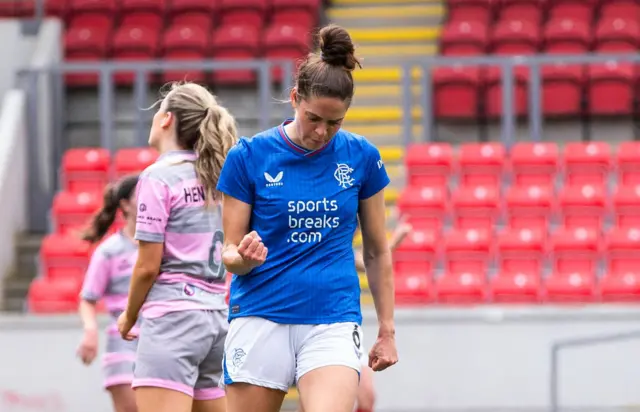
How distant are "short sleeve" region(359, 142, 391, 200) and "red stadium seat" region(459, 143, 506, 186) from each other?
24.8 feet

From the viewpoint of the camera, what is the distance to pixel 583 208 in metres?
12.0

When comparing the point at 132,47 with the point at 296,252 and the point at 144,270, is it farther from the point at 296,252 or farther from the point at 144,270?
the point at 296,252

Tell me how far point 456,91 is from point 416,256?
111 inches

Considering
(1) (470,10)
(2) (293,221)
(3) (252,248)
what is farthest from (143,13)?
(3) (252,248)

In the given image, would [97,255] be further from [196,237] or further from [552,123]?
[552,123]

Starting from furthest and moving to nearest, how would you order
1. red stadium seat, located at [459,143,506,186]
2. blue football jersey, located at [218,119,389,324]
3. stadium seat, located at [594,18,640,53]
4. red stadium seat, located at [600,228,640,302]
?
1. stadium seat, located at [594,18,640,53]
2. red stadium seat, located at [459,143,506,186]
3. red stadium seat, located at [600,228,640,302]
4. blue football jersey, located at [218,119,389,324]

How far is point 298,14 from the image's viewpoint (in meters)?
15.3

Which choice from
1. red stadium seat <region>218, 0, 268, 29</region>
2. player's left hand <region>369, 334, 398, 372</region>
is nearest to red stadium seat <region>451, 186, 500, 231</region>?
red stadium seat <region>218, 0, 268, 29</region>

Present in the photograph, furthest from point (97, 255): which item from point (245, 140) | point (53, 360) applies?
point (53, 360)

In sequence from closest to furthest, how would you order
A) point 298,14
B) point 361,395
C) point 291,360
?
1. point 291,360
2. point 361,395
3. point 298,14

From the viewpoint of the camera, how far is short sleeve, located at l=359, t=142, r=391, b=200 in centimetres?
495

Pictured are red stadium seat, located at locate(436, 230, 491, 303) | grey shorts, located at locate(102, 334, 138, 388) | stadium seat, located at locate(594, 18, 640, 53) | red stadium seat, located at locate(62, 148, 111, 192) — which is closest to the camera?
grey shorts, located at locate(102, 334, 138, 388)

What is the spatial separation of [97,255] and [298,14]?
858 centimetres

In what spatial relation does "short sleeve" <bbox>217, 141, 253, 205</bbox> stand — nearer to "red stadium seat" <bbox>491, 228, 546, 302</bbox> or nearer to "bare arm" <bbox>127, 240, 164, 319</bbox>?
"bare arm" <bbox>127, 240, 164, 319</bbox>
